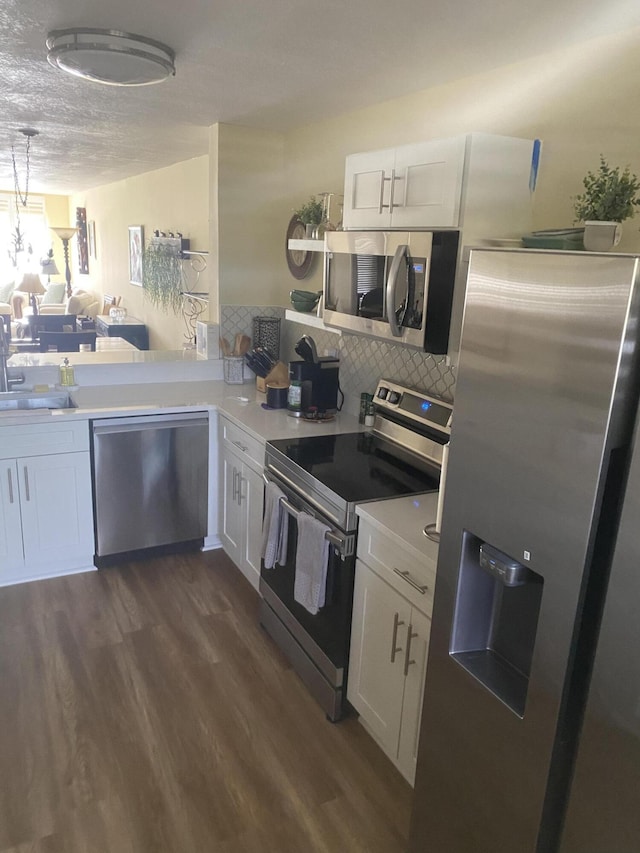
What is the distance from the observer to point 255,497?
3.09m

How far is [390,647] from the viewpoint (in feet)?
6.72

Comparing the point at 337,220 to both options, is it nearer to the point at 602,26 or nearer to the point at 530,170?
the point at 530,170

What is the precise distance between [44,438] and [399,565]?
2.01m

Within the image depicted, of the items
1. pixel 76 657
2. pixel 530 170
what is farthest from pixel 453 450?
pixel 76 657

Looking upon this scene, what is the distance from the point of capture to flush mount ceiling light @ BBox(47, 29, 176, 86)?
2.20 metres

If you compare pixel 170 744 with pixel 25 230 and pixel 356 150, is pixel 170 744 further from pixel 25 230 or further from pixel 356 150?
pixel 25 230

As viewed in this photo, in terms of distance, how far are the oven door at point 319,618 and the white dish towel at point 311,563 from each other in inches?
0.9

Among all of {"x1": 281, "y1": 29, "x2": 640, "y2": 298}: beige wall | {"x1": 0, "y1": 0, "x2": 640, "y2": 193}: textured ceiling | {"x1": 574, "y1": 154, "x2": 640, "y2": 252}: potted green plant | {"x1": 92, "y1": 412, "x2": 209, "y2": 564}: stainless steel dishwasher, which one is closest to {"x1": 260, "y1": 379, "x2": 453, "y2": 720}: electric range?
{"x1": 92, "y1": 412, "x2": 209, "y2": 564}: stainless steel dishwasher

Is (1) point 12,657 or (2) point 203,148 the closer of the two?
(1) point 12,657

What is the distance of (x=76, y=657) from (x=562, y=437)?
234 centimetres

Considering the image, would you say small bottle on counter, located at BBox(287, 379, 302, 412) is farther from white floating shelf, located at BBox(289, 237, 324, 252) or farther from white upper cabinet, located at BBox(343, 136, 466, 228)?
white upper cabinet, located at BBox(343, 136, 466, 228)

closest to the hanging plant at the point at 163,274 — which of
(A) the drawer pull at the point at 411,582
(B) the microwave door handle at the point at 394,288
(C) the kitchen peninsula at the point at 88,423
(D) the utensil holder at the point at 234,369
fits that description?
(D) the utensil holder at the point at 234,369

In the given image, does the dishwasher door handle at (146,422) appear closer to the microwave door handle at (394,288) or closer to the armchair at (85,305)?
the microwave door handle at (394,288)

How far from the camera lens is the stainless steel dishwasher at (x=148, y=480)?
3277mm
